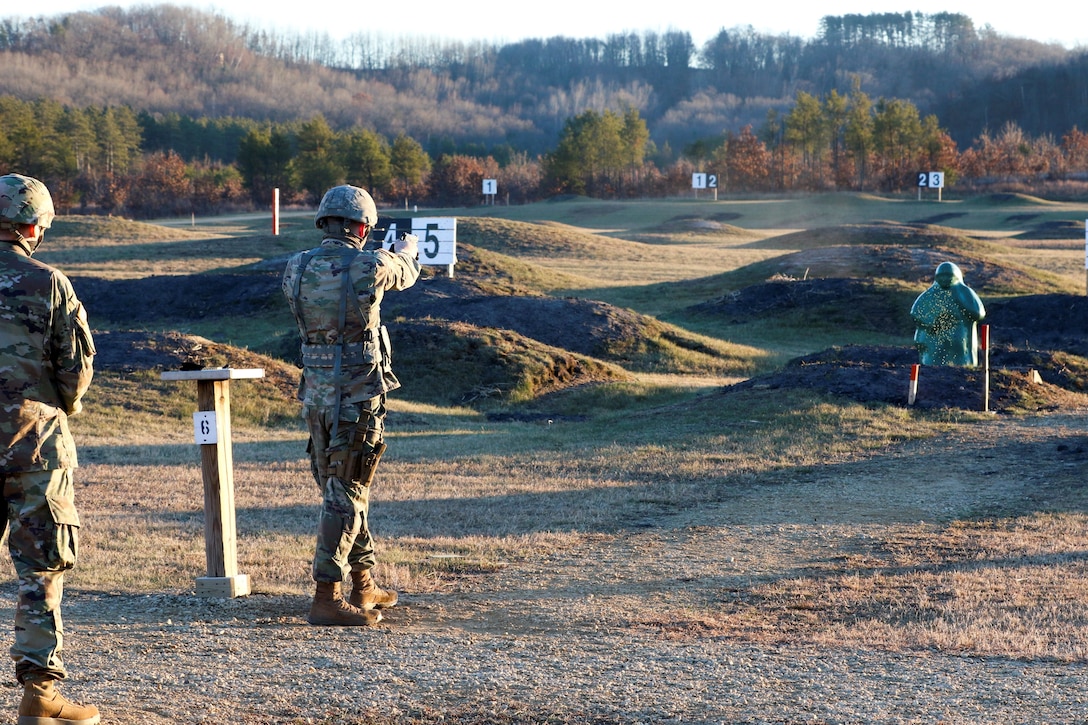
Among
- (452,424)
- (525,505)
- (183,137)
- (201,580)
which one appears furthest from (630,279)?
(183,137)

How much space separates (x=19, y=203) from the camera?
5215 millimetres

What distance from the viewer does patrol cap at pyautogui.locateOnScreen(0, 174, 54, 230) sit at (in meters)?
5.20

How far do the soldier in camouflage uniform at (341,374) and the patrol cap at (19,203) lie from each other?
1.69 m

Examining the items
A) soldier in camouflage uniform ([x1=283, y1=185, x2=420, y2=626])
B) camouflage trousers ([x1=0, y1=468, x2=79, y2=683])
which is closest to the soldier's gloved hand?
soldier in camouflage uniform ([x1=283, y1=185, x2=420, y2=626])

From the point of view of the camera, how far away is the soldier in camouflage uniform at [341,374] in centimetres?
682

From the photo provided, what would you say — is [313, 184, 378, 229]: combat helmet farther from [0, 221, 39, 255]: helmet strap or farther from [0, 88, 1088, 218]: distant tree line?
[0, 88, 1088, 218]: distant tree line

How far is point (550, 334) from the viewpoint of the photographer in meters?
25.6

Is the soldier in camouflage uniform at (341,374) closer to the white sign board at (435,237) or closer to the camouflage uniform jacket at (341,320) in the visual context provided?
the camouflage uniform jacket at (341,320)

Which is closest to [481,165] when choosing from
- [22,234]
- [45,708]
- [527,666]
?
[527,666]

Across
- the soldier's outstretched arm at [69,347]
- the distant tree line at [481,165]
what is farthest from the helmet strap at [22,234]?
the distant tree line at [481,165]

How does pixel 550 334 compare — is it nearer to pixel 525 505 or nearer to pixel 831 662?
pixel 525 505

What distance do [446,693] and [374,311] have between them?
2205 mm

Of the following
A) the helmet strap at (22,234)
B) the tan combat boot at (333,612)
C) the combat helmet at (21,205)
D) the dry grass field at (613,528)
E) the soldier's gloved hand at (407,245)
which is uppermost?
the combat helmet at (21,205)

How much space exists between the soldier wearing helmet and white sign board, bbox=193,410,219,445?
1355 cm
